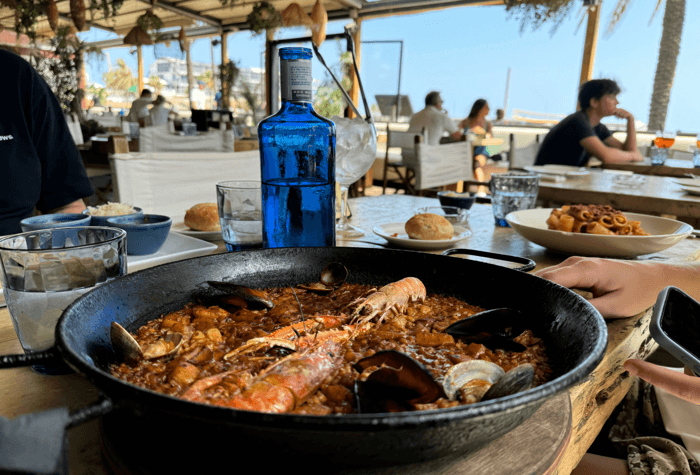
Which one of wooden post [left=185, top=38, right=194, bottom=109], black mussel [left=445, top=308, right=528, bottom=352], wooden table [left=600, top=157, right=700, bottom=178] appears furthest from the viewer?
wooden post [left=185, top=38, right=194, bottom=109]

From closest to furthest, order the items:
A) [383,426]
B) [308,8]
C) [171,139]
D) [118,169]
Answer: [383,426]
[118,169]
[171,139]
[308,8]

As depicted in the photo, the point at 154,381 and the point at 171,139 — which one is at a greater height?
the point at 171,139

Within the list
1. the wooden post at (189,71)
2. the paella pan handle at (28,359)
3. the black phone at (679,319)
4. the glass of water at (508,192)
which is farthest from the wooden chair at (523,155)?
the wooden post at (189,71)

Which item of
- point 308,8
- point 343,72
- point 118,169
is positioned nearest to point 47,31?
point 308,8

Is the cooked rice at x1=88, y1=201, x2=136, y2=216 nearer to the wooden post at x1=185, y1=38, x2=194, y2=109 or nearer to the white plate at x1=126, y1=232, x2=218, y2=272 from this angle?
the white plate at x1=126, y1=232, x2=218, y2=272

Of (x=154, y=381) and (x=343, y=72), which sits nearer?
(x=154, y=381)

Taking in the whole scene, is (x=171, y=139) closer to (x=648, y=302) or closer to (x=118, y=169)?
(x=118, y=169)

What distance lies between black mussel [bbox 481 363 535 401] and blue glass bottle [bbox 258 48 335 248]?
715 mm

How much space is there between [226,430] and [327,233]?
81cm

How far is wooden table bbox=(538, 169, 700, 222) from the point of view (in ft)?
8.52

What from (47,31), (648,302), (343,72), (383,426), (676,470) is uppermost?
(47,31)

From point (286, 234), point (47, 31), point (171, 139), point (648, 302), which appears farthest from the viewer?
point (47, 31)

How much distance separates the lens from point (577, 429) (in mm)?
824

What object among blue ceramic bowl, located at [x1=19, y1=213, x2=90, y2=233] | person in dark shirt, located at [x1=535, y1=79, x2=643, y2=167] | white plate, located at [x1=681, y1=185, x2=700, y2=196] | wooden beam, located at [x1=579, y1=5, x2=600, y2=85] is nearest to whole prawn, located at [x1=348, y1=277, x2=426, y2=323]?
blue ceramic bowl, located at [x1=19, y1=213, x2=90, y2=233]
